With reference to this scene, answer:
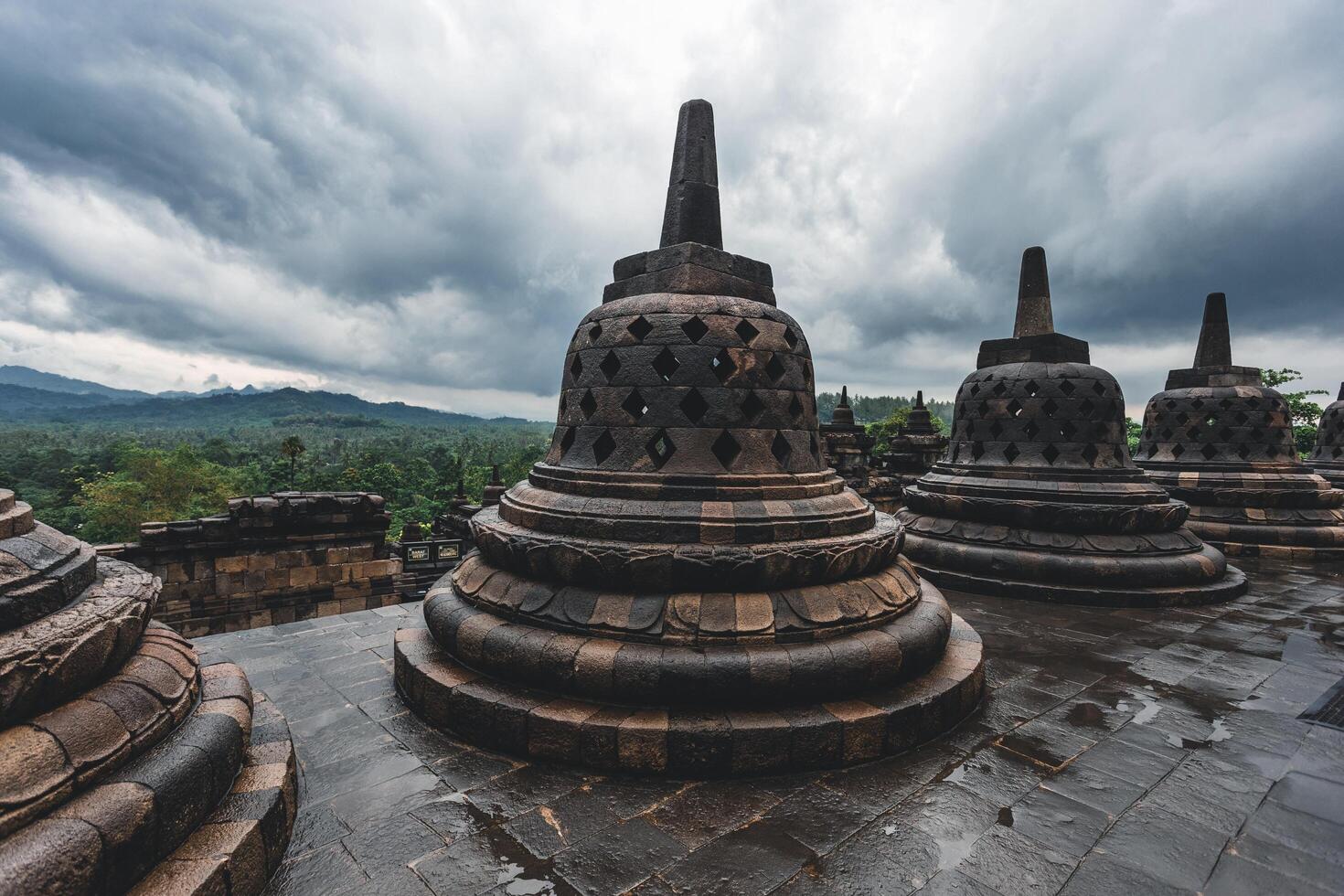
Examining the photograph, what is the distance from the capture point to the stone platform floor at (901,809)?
7.93 feet

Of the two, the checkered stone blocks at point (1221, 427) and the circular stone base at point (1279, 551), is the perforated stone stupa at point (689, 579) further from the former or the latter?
the checkered stone blocks at point (1221, 427)

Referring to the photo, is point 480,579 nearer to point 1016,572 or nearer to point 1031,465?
point 1016,572

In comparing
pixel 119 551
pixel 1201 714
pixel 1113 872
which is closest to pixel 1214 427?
pixel 1201 714

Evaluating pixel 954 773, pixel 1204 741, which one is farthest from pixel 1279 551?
pixel 954 773

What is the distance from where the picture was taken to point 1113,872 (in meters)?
2.46

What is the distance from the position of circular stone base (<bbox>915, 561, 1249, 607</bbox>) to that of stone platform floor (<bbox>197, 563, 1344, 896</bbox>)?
2037 millimetres

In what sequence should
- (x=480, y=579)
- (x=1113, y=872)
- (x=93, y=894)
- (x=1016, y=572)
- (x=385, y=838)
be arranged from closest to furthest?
(x=93, y=894) < (x=1113, y=872) < (x=385, y=838) < (x=480, y=579) < (x=1016, y=572)

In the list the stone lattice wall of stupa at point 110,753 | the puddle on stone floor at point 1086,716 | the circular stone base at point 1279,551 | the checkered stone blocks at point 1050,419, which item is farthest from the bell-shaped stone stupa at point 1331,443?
the stone lattice wall of stupa at point 110,753

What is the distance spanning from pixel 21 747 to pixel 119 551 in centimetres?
719

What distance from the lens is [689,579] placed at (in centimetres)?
367

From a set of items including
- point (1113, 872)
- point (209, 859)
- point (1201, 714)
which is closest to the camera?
point (209, 859)

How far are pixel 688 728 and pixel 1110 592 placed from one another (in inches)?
228

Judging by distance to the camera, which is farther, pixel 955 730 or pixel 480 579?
pixel 480 579

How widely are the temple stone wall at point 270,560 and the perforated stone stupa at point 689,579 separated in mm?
4936
